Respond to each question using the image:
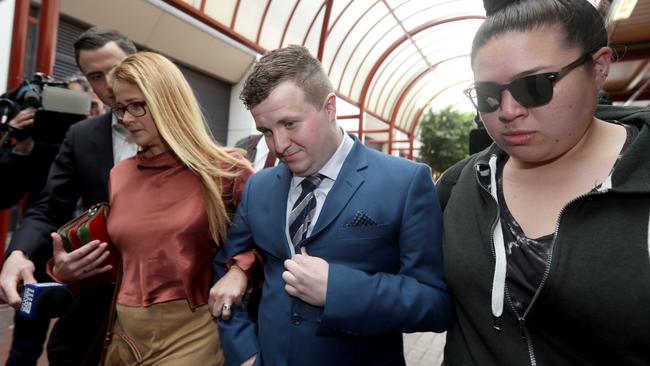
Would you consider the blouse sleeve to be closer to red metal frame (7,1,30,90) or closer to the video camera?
the video camera

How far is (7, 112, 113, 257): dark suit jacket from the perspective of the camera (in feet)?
6.83

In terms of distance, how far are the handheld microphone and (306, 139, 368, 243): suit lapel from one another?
1029 mm

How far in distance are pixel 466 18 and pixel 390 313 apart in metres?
15.6

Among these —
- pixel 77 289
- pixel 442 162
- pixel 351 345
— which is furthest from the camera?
pixel 442 162

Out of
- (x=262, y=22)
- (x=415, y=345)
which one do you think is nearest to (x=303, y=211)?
(x=415, y=345)

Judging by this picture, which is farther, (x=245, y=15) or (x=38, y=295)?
(x=245, y=15)

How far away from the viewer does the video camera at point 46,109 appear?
7.78 feet

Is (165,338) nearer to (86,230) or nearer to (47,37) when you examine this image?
(86,230)

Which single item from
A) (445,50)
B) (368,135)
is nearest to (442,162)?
(368,135)

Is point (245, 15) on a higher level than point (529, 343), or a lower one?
higher

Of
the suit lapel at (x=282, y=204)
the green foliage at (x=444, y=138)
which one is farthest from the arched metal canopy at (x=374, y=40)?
the suit lapel at (x=282, y=204)

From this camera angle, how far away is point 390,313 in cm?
126

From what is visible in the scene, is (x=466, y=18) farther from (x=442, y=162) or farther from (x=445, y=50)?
(x=442, y=162)

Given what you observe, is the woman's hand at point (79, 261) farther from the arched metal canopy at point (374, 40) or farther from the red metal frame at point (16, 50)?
the arched metal canopy at point (374, 40)
